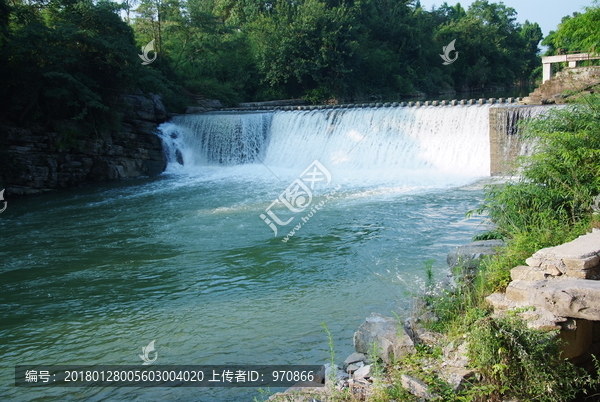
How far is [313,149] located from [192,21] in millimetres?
10959

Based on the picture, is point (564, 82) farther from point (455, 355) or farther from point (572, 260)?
point (455, 355)

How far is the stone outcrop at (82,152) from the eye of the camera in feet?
43.9

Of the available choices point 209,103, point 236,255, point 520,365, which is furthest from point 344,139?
point 520,365

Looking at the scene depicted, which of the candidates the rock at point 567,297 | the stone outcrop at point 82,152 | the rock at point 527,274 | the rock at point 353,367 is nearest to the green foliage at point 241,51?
the stone outcrop at point 82,152

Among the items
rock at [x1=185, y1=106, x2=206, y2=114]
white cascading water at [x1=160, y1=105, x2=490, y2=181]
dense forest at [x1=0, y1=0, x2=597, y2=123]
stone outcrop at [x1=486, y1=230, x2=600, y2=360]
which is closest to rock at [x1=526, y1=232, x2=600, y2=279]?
stone outcrop at [x1=486, y1=230, x2=600, y2=360]

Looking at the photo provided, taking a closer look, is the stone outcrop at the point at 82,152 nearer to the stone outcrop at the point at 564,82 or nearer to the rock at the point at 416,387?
the stone outcrop at the point at 564,82

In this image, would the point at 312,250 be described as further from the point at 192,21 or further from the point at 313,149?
the point at 192,21

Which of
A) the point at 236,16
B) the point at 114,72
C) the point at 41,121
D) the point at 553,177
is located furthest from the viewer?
the point at 236,16

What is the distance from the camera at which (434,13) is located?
47781 millimetres

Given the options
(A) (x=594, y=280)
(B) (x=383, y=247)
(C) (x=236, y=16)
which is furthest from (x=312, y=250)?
(C) (x=236, y=16)

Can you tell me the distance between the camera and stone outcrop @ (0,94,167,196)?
1338 cm

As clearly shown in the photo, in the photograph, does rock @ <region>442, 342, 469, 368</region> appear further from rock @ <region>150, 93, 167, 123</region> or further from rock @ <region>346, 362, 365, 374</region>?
rock @ <region>150, 93, 167, 123</region>

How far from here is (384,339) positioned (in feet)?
13.5

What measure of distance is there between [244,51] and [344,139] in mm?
13339
